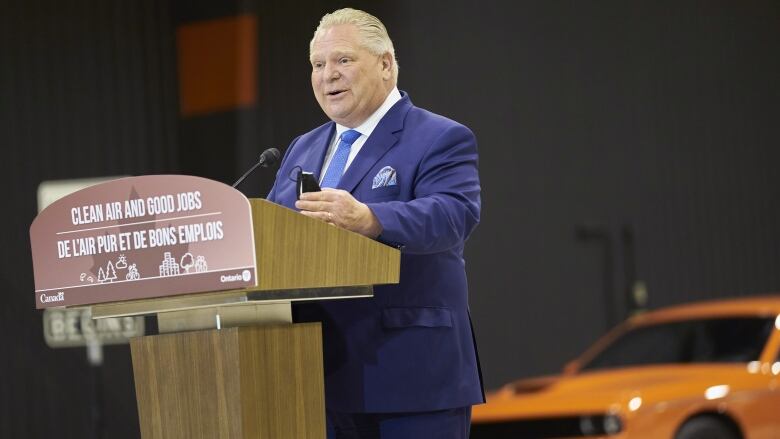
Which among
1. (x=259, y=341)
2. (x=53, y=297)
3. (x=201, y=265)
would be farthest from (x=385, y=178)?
(x=53, y=297)

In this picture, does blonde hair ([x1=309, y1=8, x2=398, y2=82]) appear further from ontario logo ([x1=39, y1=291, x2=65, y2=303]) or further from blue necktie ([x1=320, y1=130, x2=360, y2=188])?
ontario logo ([x1=39, y1=291, x2=65, y2=303])

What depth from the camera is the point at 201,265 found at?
2270 mm

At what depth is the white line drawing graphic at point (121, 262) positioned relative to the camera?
2.37 metres

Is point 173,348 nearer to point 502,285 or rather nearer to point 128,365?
point 128,365

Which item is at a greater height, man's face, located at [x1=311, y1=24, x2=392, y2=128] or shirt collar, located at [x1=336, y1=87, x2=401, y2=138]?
man's face, located at [x1=311, y1=24, x2=392, y2=128]

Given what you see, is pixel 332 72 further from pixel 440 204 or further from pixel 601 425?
pixel 601 425

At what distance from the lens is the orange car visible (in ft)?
22.0

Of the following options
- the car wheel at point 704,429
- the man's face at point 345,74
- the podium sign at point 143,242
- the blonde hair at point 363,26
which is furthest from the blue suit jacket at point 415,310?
the car wheel at point 704,429

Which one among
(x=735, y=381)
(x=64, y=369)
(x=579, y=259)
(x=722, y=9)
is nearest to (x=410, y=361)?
(x=735, y=381)

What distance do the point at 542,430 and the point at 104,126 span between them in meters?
3.99

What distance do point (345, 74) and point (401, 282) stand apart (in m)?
0.48

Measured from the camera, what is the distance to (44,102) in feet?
29.3

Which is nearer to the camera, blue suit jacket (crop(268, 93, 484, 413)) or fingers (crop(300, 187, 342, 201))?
fingers (crop(300, 187, 342, 201))

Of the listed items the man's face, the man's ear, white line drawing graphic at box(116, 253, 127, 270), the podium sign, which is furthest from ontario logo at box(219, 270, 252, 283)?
the man's ear
